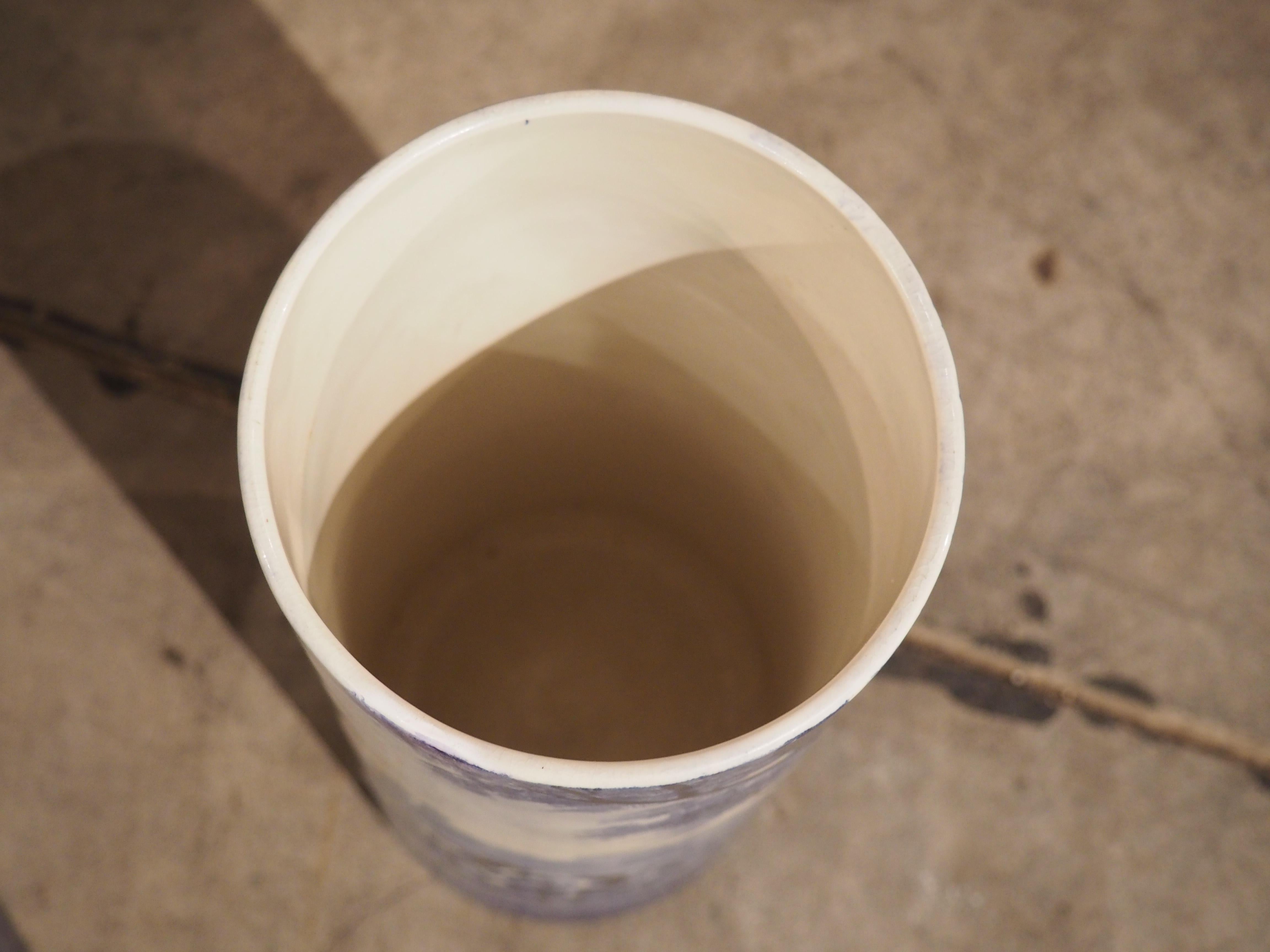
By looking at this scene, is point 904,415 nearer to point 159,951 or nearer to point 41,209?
point 159,951

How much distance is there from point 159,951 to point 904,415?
2.66 ft

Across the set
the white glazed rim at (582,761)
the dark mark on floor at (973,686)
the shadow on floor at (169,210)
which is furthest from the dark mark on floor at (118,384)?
the dark mark on floor at (973,686)

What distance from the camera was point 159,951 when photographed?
35.1 inches

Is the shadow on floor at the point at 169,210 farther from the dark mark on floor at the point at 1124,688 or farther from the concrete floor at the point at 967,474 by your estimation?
the dark mark on floor at the point at 1124,688

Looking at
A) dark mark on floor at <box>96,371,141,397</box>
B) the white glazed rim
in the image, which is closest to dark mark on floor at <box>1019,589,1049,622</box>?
the white glazed rim

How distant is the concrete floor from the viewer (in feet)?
3.05

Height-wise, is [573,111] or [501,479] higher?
[573,111]

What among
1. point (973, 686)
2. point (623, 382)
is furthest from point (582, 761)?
point (973, 686)

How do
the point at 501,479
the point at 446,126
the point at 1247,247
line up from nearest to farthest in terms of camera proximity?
the point at 446,126 → the point at 501,479 → the point at 1247,247

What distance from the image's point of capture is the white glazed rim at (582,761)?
1.41 ft

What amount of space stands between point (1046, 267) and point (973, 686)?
0.49 meters

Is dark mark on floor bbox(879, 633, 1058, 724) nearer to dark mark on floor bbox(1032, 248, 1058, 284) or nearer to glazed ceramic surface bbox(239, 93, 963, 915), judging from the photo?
glazed ceramic surface bbox(239, 93, 963, 915)

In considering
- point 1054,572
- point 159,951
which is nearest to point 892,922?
point 1054,572

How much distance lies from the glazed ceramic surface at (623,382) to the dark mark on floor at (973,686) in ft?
0.81
